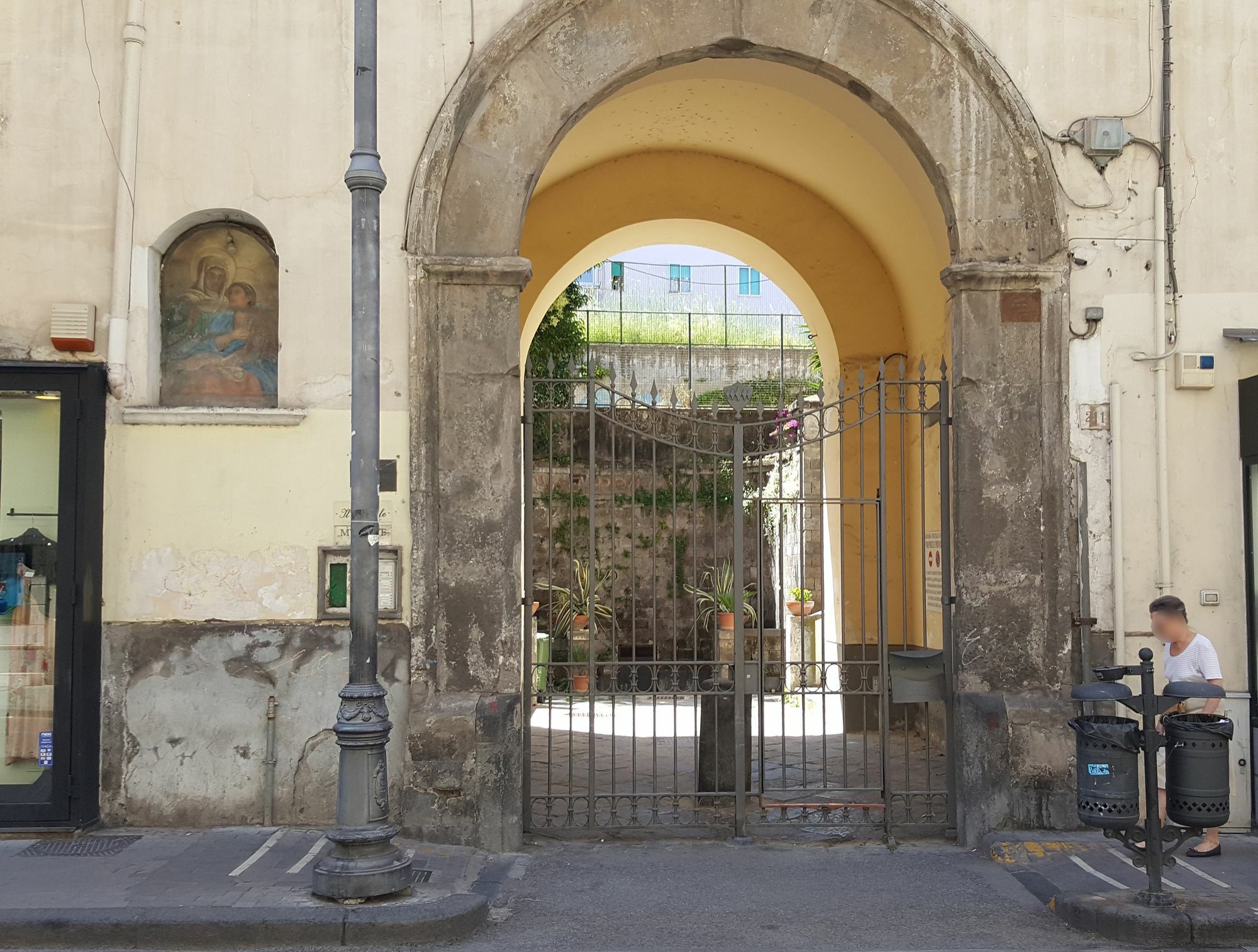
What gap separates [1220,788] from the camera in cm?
581

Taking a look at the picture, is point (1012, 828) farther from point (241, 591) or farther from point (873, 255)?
point (873, 255)

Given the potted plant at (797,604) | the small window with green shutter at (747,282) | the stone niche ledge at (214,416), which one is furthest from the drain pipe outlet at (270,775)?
the small window with green shutter at (747,282)

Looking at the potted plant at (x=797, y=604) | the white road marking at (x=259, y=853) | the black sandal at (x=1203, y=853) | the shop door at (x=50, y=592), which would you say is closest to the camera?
the white road marking at (x=259, y=853)

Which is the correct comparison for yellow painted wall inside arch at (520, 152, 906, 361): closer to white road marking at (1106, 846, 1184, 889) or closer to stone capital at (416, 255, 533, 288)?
stone capital at (416, 255, 533, 288)

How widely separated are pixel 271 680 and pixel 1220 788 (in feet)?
17.5

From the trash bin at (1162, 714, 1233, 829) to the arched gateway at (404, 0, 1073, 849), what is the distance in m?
1.51

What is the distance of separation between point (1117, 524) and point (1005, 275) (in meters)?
1.74

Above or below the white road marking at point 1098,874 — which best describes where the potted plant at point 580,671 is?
above

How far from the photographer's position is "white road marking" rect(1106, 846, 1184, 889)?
634 cm

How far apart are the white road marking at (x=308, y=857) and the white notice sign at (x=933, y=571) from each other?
4498mm

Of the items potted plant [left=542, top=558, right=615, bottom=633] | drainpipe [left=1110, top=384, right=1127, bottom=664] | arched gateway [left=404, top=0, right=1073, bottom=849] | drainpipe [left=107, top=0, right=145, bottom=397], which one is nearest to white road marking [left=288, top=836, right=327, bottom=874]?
arched gateway [left=404, top=0, right=1073, bottom=849]

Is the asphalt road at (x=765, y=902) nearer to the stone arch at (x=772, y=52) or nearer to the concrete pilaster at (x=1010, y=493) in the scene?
the concrete pilaster at (x=1010, y=493)

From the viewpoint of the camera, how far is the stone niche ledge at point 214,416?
24.6 ft

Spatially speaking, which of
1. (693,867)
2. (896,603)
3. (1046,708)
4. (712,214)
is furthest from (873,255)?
(693,867)
